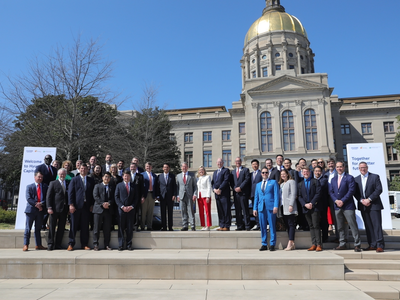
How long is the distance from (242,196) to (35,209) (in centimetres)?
565

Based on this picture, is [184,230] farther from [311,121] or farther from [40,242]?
[311,121]

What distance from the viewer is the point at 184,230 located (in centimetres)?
896

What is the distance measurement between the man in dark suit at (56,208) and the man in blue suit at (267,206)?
5121 millimetres

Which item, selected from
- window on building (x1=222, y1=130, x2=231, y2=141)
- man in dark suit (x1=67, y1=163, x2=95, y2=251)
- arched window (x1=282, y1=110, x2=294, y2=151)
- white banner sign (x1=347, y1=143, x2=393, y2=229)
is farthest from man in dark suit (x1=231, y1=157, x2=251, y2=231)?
window on building (x1=222, y1=130, x2=231, y2=141)

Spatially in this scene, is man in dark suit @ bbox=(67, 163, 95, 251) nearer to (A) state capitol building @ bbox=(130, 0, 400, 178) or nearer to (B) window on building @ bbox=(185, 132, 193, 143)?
(A) state capitol building @ bbox=(130, 0, 400, 178)

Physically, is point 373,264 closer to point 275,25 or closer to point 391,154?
point 391,154

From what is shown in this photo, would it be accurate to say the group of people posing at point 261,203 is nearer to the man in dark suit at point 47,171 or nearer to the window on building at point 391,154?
the man in dark suit at point 47,171

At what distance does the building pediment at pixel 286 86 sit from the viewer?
159 feet

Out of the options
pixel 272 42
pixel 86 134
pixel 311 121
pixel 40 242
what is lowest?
pixel 40 242

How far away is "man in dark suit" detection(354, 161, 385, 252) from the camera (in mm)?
7430

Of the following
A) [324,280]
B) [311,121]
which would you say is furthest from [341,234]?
[311,121]

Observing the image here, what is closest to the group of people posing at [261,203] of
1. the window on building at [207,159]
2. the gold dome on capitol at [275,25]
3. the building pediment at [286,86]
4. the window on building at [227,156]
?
the building pediment at [286,86]

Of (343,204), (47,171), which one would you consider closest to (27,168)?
(47,171)
